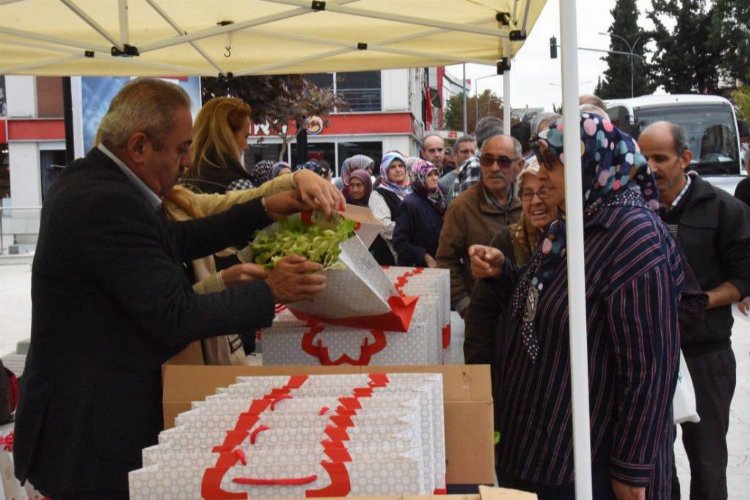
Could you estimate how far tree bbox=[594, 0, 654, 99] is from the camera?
215 ft

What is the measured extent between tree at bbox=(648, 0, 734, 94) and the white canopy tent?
57.7 m

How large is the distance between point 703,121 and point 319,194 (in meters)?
16.7

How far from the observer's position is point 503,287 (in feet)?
9.41

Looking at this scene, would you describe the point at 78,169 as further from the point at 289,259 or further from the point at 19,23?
the point at 19,23

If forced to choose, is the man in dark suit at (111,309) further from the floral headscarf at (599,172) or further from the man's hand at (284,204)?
the floral headscarf at (599,172)

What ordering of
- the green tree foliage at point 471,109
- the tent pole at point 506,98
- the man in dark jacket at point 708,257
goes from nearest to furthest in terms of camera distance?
the man in dark jacket at point 708,257, the tent pole at point 506,98, the green tree foliage at point 471,109

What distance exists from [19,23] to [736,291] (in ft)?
12.6

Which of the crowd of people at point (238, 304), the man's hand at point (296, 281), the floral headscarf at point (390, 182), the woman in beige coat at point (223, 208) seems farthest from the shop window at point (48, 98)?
the man's hand at point (296, 281)

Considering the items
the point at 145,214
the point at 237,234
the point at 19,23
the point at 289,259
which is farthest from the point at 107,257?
the point at 19,23

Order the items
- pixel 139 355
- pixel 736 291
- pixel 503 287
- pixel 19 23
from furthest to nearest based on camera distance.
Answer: pixel 19 23 → pixel 736 291 → pixel 503 287 → pixel 139 355

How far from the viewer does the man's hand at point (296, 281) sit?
2.15 metres

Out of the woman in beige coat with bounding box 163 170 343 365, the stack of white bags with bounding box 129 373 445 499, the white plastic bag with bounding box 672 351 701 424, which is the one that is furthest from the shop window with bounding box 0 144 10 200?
the stack of white bags with bounding box 129 373 445 499

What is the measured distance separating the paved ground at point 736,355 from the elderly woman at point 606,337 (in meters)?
0.99

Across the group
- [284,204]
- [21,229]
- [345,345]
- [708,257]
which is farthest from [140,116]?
[21,229]
